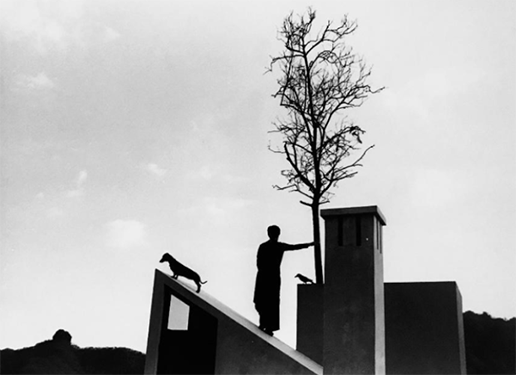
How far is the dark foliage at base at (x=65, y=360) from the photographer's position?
71.1 ft

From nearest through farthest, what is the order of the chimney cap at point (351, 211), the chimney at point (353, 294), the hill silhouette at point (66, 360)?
the chimney at point (353, 294)
the chimney cap at point (351, 211)
the hill silhouette at point (66, 360)

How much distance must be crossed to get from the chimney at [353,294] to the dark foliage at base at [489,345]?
29.3 feet

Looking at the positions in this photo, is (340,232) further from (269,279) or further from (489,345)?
(489,345)

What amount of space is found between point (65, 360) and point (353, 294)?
19.4m

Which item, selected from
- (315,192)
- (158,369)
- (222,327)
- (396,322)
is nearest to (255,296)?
(222,327)

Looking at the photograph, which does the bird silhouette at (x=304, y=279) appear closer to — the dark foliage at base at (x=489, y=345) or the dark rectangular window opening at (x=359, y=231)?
the dark rectangular window opening at (x=359, y=231)

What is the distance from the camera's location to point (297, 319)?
867cm

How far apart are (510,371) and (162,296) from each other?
10.3m

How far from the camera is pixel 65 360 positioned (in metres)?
22.2

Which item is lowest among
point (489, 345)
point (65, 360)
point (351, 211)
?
point (65, 360)

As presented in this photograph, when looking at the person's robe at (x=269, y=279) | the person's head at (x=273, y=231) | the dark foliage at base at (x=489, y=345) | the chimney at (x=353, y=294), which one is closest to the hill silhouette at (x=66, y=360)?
the dark foliage at base at (x=489, y=345)

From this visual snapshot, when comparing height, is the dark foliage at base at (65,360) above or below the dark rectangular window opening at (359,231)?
below

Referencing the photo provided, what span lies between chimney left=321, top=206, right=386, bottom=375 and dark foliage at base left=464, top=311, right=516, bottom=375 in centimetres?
893

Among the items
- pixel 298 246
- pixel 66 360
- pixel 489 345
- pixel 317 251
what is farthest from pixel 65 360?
pixel 298 246
